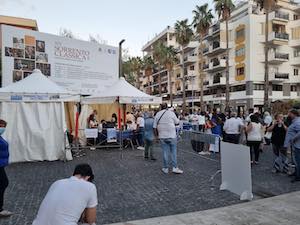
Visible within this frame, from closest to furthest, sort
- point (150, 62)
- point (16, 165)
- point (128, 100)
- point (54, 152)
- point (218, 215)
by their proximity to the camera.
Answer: point (218, 215) < point (16, 165) < point (54, 152) < point (128, 100) < point (150, 62)

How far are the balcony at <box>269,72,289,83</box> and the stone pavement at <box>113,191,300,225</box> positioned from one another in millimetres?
42848

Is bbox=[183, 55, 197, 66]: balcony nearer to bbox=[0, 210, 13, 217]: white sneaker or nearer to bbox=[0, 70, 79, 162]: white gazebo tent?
bbox=[0, 70, 79, 162]: white gazebo tent

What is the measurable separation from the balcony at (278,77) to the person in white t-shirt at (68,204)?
153ft

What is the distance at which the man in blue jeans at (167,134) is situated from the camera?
28.7ft

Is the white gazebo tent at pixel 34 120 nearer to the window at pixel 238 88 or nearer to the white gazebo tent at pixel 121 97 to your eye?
the white gazebo tent at pixel 121 97

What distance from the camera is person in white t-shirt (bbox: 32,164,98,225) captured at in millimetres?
2939

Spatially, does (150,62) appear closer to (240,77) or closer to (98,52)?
(240,77)

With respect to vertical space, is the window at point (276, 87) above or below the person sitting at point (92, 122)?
above

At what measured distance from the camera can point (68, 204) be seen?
295cm

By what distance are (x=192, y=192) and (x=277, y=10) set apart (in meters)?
47.3

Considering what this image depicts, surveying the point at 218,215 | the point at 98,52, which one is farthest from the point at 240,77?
the point at 218,215

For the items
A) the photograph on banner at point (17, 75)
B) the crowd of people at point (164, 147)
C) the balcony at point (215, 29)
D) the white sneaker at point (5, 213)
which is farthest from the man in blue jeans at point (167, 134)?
the balcony at point (215, 29)

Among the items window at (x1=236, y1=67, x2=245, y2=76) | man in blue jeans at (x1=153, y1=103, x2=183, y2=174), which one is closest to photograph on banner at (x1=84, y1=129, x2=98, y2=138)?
man in blue jeans at (x1=153, y1=103, x2=183, y2=174)

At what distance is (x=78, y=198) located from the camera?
9.84 feet
